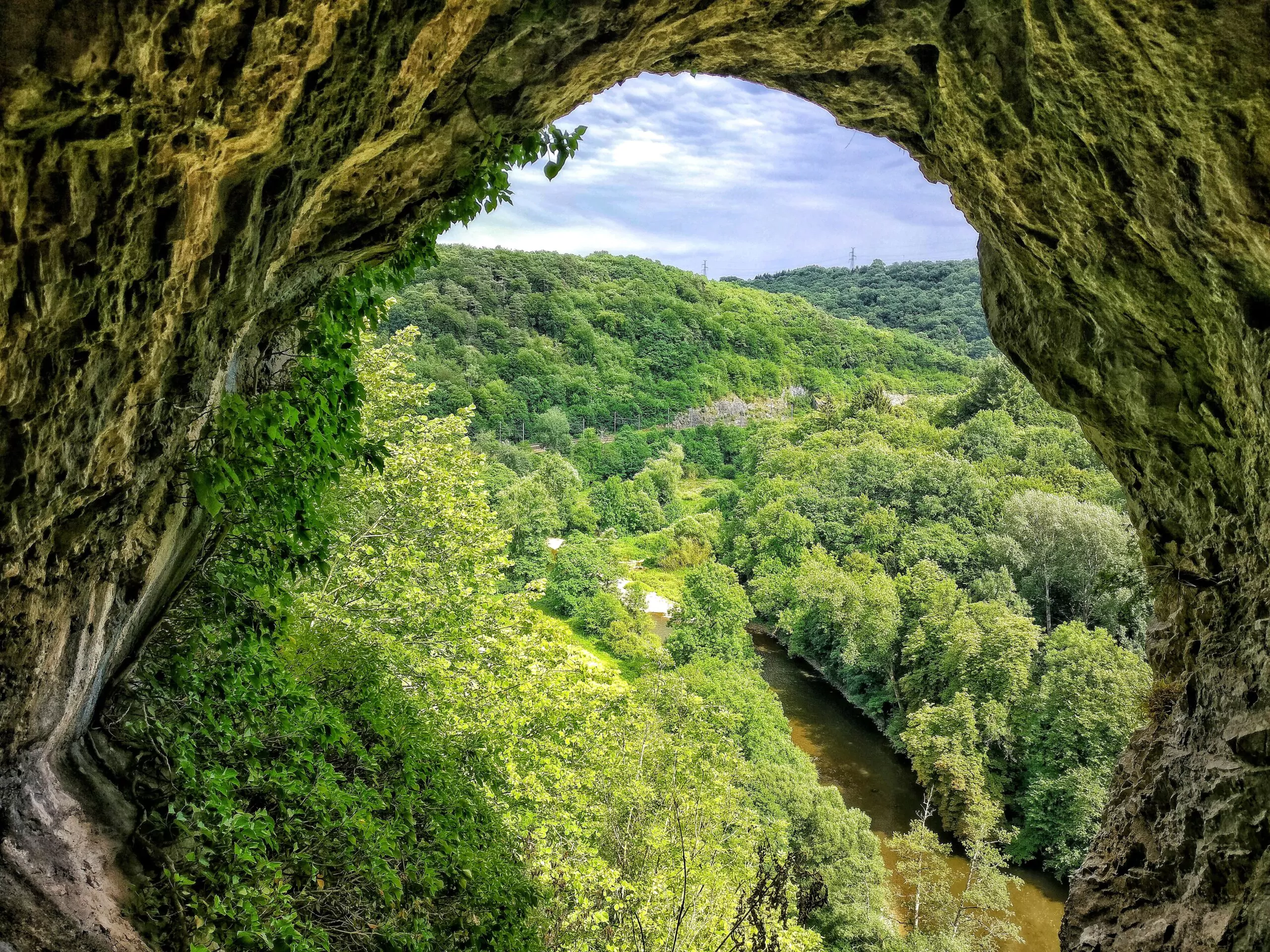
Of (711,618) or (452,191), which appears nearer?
(452,191)

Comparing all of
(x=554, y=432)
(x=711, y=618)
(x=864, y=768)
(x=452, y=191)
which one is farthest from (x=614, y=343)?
(x=452, y=191)

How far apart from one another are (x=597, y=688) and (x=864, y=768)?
845 inches

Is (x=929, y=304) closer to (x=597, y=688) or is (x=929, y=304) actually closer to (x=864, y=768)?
(x=864, y=768)

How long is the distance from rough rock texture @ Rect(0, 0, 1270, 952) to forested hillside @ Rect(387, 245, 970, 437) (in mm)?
74770

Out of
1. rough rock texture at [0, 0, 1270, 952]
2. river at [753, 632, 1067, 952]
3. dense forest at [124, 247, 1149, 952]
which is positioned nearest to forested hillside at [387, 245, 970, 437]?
dense forest at [124, 247, 1149, 952]

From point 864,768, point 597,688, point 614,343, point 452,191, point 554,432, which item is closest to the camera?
point 452,191

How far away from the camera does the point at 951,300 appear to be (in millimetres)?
168375

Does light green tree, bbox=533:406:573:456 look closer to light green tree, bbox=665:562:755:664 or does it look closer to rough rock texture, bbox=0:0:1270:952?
light green tree, bbox=665:562:755:664

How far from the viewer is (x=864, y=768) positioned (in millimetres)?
31203

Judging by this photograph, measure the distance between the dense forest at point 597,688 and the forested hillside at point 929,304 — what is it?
316 ft

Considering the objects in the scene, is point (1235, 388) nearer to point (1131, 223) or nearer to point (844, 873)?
point (1131, 223)

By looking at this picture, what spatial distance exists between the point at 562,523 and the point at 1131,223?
56542 mm

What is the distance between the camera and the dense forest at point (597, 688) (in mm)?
6066

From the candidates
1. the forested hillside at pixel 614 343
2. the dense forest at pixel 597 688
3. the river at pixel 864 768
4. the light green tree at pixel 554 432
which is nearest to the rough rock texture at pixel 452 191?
the dense forest at pixel 597 688
